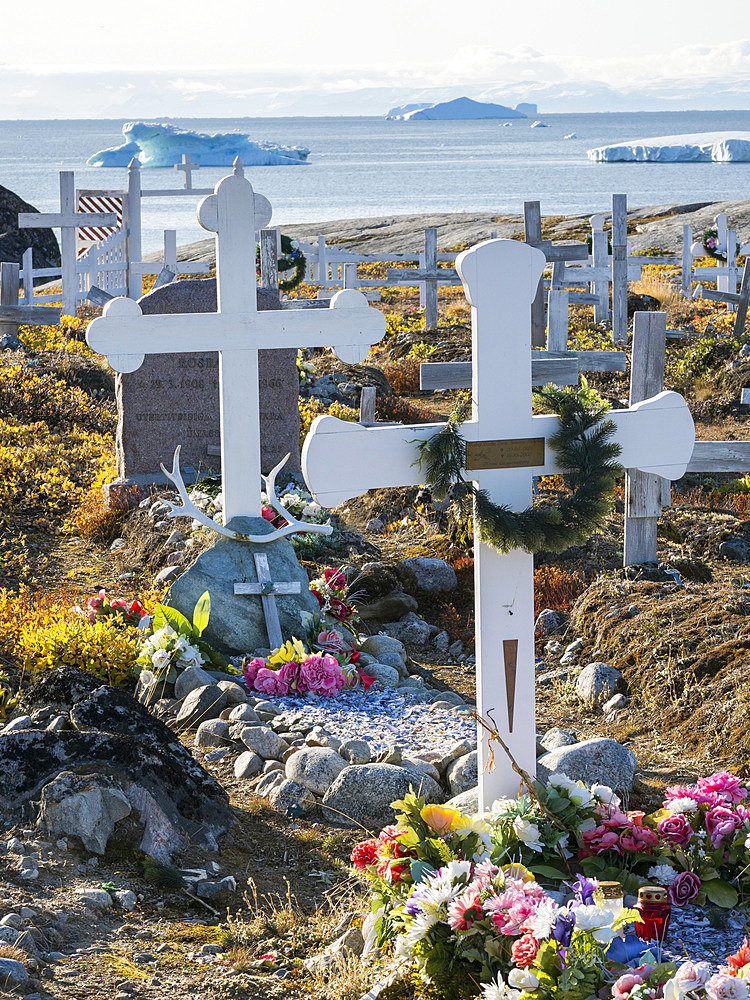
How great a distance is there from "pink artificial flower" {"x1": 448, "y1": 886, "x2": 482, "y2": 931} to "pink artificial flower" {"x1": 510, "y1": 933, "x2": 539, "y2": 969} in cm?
16

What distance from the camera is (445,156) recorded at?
144750mm

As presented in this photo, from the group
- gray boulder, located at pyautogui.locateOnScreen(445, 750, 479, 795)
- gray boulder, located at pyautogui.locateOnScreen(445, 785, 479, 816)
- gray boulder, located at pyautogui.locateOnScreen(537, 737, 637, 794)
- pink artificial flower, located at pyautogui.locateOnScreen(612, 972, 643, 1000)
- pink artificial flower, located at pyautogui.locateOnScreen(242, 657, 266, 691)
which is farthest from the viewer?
pink artificial flower, located at pyautogui.locateOnScreen(242, 657, 266, 691)

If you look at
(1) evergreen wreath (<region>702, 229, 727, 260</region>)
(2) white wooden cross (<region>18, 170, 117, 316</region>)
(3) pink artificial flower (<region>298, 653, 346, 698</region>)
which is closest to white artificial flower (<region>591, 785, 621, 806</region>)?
(3) pink artificial flower (<region>298, 653, 346, 698</region>)

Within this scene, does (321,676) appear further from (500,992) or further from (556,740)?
(500,992)

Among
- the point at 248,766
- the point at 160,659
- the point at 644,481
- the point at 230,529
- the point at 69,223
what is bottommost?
the point at 248,766

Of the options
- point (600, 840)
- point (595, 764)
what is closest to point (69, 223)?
point (595, 764)

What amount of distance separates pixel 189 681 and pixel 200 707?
213mm

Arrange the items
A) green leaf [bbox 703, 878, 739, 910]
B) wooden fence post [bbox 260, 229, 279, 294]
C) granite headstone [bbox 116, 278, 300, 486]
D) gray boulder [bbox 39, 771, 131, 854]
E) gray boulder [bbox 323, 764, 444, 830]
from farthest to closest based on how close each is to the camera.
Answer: wooden fence post [bbox 260, 229, 279, 294] < granite headstone [bbox 116, 278, 300, 486] < gray boulder [bbox 323, 764, 444, 830] < gray boulder [bbox 39, 771, 131, 854] < green leaf [bbox 703, 878, 739, 910]

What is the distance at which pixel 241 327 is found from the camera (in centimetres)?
625

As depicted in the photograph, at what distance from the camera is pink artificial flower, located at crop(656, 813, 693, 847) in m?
3.55

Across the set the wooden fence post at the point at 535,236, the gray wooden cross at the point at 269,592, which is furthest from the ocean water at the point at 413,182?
the gray wooden cross at the point at 269,592

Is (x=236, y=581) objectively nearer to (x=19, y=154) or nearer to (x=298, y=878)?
(x=298, y=878)

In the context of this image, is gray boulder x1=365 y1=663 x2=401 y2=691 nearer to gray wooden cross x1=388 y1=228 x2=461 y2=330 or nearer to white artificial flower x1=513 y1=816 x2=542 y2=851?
white artificial flower x1=513 y1=816 x2=542 y2=851

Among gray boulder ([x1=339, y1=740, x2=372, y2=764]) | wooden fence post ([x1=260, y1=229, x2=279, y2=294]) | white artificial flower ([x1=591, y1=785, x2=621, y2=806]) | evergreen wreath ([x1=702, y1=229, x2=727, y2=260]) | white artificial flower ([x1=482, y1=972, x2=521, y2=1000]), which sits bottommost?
gray boulder ([x1=339, y1=740, x2=372, y2=764])
